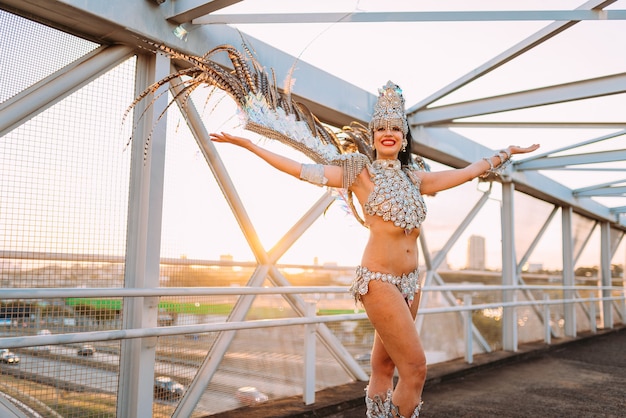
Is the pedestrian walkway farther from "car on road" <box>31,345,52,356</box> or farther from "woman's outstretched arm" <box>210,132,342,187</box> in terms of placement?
"woman's outstretched arm" <box>210,132,342,187</box>

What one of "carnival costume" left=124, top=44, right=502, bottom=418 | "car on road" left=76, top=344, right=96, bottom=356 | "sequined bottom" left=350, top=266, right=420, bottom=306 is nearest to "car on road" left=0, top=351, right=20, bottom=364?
"car on road" left=76, top=344, right=96, bottom=356

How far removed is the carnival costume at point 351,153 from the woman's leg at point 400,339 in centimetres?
5

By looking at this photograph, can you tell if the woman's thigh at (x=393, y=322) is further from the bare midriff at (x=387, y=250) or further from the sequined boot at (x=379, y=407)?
the sequined boot at (x=379, y=407)

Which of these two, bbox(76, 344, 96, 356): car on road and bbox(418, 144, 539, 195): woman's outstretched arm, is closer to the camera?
bbox(418, 144, 539, 195): woman's outstretched arm

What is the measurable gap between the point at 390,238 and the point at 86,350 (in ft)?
6.75

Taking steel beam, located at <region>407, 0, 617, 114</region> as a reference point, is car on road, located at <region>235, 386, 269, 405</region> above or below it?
below

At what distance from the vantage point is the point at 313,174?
2.63 metres

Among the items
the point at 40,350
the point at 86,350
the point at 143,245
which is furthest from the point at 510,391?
the point at 40,350

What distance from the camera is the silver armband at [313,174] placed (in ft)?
8.57

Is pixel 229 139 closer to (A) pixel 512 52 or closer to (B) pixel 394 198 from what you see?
(B) pixel 394 198

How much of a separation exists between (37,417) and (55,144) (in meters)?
1.68

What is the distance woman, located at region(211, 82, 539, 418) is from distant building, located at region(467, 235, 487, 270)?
21.1ft

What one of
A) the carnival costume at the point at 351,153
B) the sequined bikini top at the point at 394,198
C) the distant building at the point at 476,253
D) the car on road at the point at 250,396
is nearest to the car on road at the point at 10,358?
the car on road at the point at 250,396

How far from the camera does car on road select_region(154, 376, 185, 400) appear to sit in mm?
3713
